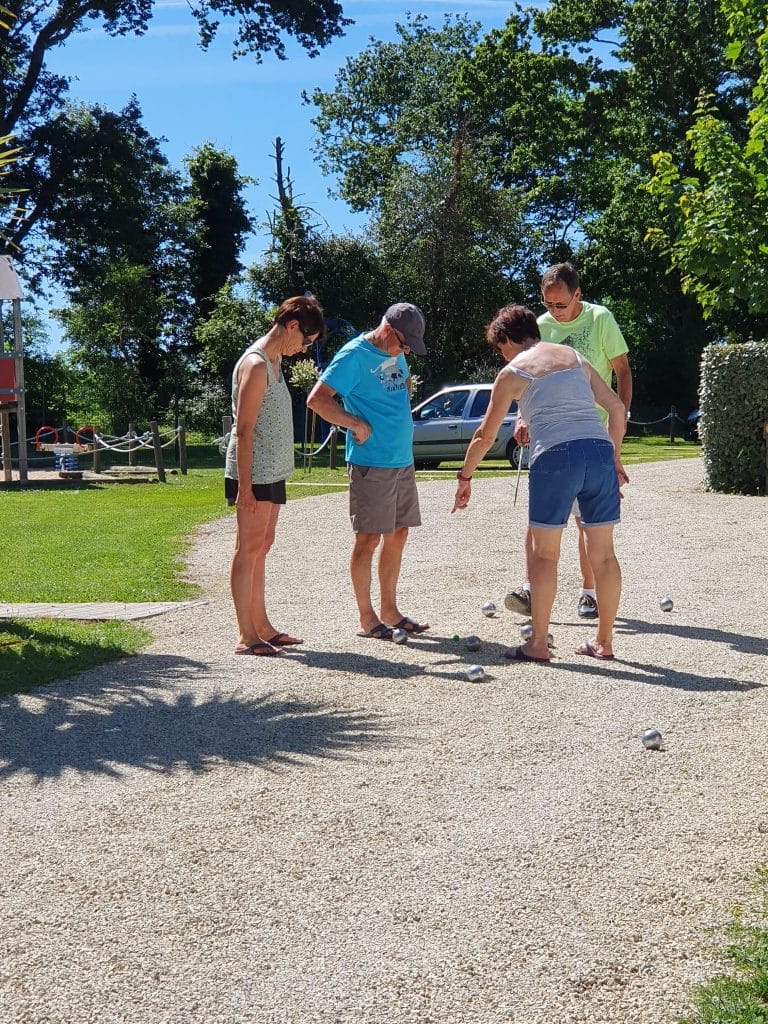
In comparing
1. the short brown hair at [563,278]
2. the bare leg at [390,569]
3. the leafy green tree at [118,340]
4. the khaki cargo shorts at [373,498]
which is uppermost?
the leafy green tree at [118,340]

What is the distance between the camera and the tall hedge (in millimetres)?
15164

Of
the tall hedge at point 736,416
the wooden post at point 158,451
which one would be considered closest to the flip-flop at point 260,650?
the tall hedge at point 736,416

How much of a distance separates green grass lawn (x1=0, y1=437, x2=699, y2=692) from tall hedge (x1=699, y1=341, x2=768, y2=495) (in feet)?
12.8

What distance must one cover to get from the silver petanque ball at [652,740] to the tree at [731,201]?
530 inches

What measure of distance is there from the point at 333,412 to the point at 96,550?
215 inches

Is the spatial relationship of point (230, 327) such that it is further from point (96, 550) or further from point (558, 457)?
point (558, 457)

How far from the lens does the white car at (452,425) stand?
2267 cm

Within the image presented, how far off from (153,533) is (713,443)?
296 inches

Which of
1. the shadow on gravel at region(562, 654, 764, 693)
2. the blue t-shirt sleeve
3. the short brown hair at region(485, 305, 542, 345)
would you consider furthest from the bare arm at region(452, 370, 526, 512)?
the shadow on gravel at region(562, 654, 764, 693)

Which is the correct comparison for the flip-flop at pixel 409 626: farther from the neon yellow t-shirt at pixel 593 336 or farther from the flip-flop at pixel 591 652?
the neon yellow t-shirt at pixel 593 336

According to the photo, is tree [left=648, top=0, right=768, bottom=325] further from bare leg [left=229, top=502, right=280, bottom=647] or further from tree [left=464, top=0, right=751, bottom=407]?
tree [left=464, top=0, right=751, bottom=407]

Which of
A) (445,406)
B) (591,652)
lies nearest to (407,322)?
(591,652)

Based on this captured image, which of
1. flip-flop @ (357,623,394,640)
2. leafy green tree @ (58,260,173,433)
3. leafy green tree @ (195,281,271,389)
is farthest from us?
leafy green tree @ (58,260,173,433)

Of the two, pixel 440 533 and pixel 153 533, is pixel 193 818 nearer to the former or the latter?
pixel 440 533
